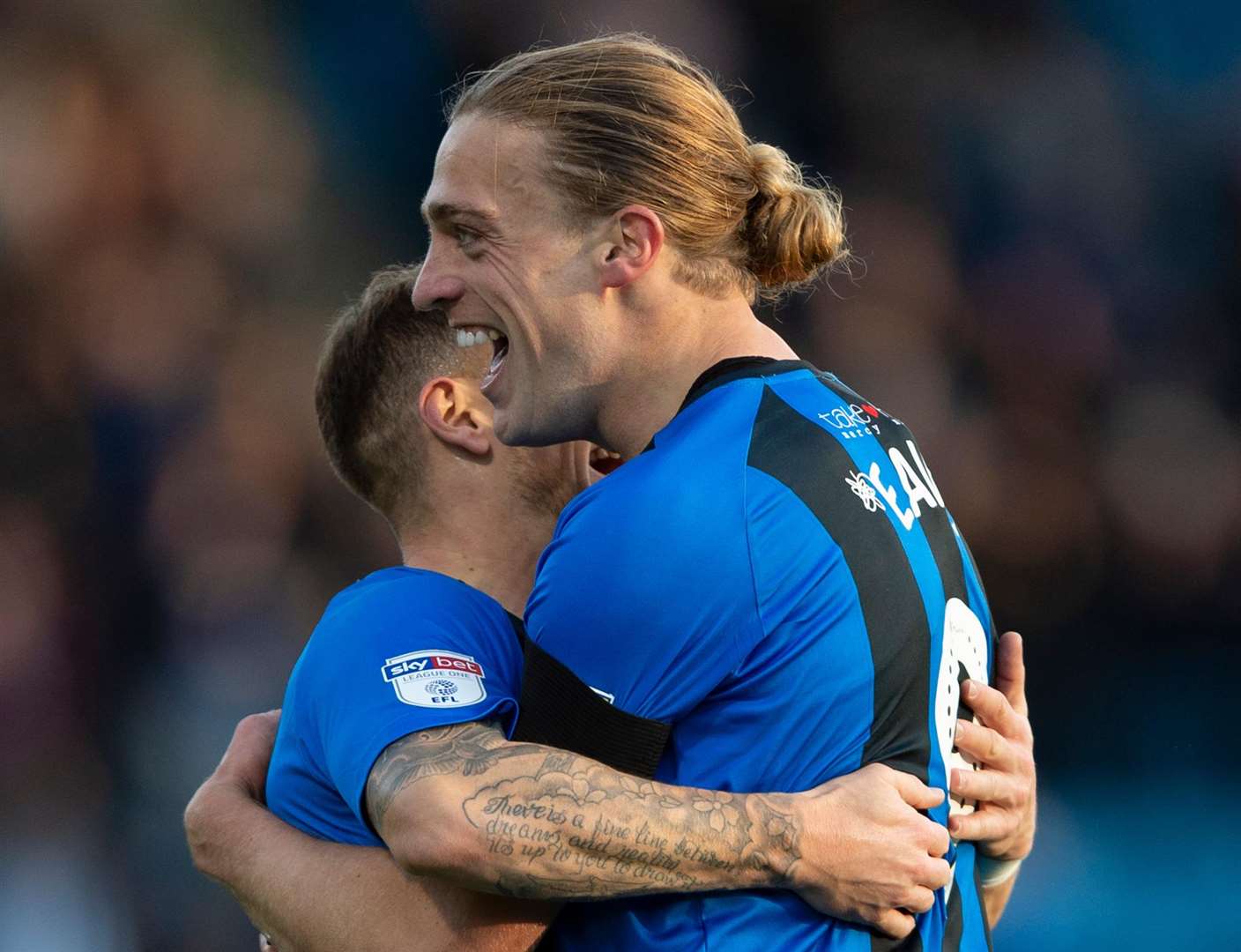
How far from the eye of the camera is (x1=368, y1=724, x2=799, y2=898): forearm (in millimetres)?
2109

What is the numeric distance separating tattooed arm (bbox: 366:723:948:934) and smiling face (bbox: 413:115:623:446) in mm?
694

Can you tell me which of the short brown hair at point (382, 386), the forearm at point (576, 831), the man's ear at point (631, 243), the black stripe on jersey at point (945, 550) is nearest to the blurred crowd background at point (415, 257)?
the short brown hair at point (382, 386)

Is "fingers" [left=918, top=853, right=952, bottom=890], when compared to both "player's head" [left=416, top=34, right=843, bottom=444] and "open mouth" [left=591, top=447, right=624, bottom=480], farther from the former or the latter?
"open mouth" [left=591, top=447, right=624, bottom=480]

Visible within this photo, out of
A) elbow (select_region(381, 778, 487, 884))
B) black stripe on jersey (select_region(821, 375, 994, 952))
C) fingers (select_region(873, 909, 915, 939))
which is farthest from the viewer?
black stripe on jersey (select_region(821, 375, 994, 952))

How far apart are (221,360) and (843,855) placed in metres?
4.90

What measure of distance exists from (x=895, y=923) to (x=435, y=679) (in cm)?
84

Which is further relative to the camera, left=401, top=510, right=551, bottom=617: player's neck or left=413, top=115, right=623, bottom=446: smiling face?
left=401, top=510, right=551, bottom=617: player's neck

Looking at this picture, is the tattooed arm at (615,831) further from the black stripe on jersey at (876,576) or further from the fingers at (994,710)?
the fingers at (994,710)

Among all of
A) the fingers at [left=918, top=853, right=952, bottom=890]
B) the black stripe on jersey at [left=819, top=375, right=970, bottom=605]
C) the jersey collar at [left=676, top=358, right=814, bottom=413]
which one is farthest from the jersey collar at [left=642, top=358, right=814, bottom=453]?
the fingers at [left=918, top=853, right=952, bottom=890]

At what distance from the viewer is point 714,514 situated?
218cm

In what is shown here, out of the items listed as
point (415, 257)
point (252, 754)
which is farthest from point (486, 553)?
point (415, 257)

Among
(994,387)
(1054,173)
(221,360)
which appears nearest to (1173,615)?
(994,387)

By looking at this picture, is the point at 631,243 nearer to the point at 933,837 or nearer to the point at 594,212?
the point at 594,212

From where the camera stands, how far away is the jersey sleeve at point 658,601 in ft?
7.05
